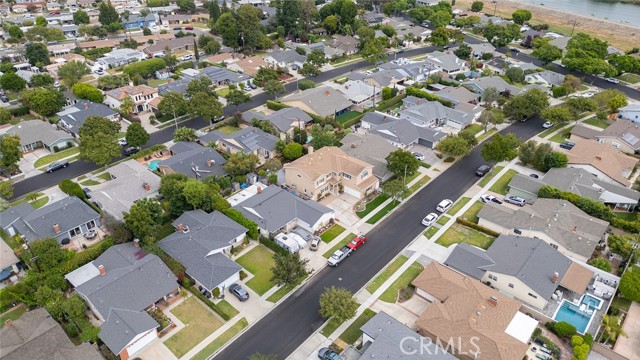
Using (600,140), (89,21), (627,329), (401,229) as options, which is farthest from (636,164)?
(89,21)

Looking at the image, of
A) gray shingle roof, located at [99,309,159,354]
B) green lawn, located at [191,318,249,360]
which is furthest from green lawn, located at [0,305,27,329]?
green lawn, located at [191,318,249,360]

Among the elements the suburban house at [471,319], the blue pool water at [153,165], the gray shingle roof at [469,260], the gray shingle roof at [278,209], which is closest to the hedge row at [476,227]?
the gray shingle roof at [469,260]

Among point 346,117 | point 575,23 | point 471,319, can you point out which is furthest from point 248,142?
point 575,23

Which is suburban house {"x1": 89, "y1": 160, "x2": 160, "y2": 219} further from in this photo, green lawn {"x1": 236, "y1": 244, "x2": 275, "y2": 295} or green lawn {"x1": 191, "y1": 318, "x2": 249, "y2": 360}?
green lawn {"x1": 191, "y1": 318, "x2": 249, "y2": 360}

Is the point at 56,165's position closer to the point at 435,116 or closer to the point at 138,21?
the point at 435,116

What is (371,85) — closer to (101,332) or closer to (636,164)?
(636,164)
